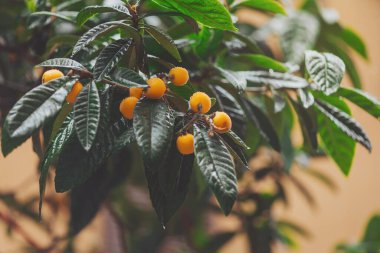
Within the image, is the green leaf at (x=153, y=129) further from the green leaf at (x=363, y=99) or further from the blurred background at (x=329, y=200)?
the blurred background at (x=329, y=200)

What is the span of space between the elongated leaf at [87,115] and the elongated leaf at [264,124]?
36 cm

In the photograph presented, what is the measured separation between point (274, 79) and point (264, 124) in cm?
8

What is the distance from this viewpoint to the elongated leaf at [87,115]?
0.47 meters

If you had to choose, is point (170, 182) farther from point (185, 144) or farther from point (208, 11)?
point (208, 11)

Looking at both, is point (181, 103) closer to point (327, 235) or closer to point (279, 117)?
point (279, 117)

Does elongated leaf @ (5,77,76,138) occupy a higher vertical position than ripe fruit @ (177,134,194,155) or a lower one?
higher

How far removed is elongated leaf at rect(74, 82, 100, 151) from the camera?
473mm

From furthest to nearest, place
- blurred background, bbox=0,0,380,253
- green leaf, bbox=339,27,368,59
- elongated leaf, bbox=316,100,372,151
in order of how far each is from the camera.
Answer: blurred background, bbox=0,0,380,253 → green leaf, bbox=339,27,368,59 → elongated leaf, bbox=316,100,372,151

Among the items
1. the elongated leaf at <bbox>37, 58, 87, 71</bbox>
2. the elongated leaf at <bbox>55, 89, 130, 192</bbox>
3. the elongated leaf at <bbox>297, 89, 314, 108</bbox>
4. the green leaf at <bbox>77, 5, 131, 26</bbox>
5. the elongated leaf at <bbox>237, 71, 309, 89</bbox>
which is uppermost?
the green leaf at <bbox>77, 5, 131, 26</bbox>

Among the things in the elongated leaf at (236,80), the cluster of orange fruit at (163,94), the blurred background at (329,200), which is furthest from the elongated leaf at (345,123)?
the blurred background at (329,200)

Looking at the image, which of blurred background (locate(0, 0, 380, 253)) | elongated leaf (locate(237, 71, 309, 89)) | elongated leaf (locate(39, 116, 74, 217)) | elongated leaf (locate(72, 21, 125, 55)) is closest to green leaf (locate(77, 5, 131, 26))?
elongated leaf (locate(72, 21, 125, 55))

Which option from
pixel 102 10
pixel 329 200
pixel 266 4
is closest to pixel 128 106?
pixel 102 10

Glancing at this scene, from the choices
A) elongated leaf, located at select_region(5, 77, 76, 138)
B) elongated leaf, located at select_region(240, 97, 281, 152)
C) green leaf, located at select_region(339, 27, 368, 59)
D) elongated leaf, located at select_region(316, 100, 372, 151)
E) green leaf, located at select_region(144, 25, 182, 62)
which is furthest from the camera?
green leaf, located at select_region(339, 27, 368, 59)

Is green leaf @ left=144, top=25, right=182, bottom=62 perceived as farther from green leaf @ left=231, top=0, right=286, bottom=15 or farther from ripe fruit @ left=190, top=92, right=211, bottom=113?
green leaf @ left=231, top=0, right=286, bottom=15
